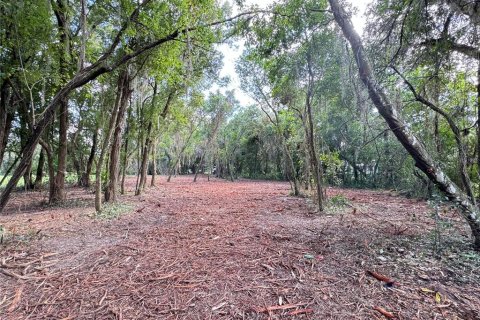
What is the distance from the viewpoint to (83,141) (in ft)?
39.3

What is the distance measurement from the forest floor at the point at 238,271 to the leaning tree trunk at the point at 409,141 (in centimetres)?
29

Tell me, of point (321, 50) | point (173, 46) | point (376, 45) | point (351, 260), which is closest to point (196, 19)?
point (173, 46)

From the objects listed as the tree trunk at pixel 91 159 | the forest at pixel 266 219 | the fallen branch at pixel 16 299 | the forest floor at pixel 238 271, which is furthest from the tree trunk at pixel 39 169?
the fallen branch at pixel 16 299

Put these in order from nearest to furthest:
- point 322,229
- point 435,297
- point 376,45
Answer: point 435,297, point 376,45, point 322,229

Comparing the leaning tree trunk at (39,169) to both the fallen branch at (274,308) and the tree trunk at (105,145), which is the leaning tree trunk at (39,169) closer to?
the tree trunk at (105,145)

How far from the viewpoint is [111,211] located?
606cm

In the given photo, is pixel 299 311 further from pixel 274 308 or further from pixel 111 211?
pixel 111 211

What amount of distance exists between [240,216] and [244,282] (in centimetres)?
323

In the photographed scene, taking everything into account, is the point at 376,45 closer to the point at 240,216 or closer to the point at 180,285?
the point at 240,216

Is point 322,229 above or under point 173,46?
under

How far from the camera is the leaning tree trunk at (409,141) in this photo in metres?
3.18

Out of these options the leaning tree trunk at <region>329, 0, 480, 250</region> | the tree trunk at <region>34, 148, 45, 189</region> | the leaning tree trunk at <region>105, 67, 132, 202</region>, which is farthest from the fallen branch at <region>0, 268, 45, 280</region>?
the tree trunk at <region>34, 148, 45, 189</region>

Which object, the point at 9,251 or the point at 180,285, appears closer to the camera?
the point at 180,285

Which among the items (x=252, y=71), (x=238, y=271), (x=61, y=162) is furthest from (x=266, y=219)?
(x=252, y=71)
